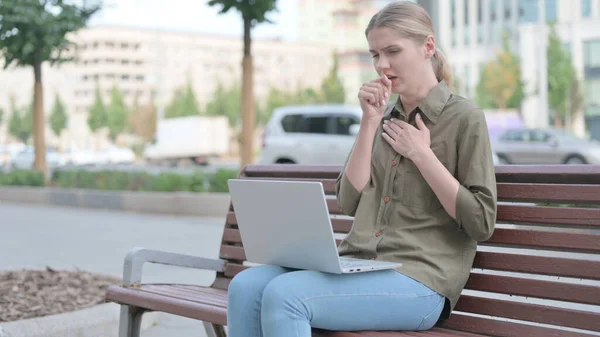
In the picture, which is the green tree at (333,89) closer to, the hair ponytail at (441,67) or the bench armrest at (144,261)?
the bench armrest at (144,261)

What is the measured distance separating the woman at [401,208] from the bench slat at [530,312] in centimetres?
15

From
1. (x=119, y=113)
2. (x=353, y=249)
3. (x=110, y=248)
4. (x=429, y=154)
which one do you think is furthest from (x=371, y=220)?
(x=119, y=113)

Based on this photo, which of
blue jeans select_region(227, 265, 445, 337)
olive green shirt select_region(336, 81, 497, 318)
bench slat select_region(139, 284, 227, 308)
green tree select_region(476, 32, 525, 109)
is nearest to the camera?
blue jeans select_region(227, 265, 445, 337)

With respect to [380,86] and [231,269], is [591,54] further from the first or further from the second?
[380,86]

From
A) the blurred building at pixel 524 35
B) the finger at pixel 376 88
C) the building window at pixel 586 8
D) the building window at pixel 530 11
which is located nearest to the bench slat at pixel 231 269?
the finger at pixel 376 88

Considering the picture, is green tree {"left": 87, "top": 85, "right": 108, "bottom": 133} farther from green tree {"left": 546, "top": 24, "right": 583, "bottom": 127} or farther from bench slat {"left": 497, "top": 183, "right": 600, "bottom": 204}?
bench slat {"left": 497, "top": 183, "right": 600, "bottom": 204}

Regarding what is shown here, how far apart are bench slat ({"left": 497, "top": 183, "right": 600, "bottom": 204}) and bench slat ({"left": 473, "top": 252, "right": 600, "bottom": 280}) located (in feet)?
0.60

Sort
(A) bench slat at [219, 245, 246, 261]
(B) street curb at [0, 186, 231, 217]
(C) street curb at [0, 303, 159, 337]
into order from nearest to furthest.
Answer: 1. (A) bench slat at [219, 245, 246, 261]
2. (C) street curb at [0, 303, 159, 337]
3. (B) street curb at [0, 186, 231, 217]

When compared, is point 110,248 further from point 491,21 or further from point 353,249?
point 491,21

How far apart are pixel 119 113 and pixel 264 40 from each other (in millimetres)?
37357

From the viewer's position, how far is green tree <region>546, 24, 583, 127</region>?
154 ft

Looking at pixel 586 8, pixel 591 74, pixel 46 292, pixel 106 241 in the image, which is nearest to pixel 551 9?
pixel 586 8

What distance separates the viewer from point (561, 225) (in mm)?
2826

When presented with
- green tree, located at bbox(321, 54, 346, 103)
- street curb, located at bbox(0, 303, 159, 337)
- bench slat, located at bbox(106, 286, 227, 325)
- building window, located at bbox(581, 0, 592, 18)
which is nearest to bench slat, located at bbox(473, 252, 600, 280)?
bench slat, located at bbox(106, 286, 227, 325)
